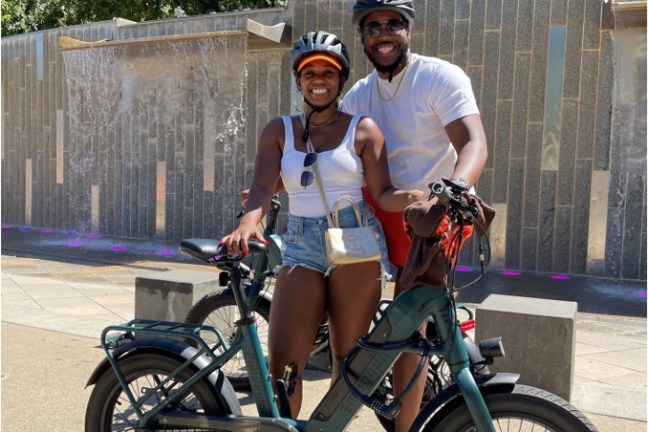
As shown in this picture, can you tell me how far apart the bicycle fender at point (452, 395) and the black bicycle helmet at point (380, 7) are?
1.38 metres

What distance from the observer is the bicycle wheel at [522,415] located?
2.27 m

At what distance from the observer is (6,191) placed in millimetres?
13820

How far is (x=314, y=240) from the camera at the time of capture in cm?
287

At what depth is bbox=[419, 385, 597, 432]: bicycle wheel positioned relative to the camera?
2.27 m

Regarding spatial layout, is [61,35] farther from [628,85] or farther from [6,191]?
[628,85]

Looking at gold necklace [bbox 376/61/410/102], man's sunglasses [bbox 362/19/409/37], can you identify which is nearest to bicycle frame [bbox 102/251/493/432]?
gold necklace [bbox 376/61/410/102]

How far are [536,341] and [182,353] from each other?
7.81 feet

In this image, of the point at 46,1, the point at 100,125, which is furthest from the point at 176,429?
the point at 46,1

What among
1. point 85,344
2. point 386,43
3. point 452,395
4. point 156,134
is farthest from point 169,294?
point 156,134

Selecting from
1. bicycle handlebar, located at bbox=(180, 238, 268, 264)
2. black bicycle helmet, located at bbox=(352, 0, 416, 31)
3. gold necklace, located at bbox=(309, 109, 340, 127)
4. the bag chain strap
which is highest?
black bicycle helmet, located at bbox=(352, 0, 416, 31)

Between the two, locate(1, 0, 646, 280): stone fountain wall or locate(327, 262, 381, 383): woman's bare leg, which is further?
locate(1, 0, 646, 280): stone fountain wall

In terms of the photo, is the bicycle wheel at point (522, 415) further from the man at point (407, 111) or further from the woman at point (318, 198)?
the woman at point (318, 198)

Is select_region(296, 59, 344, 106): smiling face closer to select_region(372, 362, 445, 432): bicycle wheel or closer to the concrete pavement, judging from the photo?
select_region(372, 362, 445, 432): bicycle wheel

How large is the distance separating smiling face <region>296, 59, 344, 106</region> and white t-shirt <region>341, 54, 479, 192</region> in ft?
0.64
